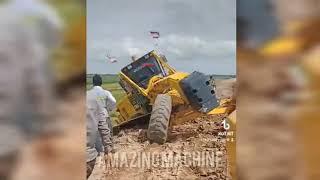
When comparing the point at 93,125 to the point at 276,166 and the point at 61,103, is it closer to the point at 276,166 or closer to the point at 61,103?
the point at 61,103

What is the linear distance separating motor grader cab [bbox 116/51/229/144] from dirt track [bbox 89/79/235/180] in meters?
0.03

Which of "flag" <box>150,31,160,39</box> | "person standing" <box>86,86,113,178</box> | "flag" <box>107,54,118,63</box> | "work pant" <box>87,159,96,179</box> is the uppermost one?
"flag" <box>150,31,160,39</box>

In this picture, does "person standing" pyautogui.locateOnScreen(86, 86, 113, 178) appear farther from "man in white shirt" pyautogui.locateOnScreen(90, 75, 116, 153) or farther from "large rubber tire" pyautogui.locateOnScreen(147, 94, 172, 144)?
"large rubber tire" pyautogui.locateOnScreen(147, 94, 172, 144)

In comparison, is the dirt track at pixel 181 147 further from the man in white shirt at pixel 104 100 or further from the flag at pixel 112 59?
the flag at pixel 112 59

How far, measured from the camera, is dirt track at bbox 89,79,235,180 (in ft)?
7.57

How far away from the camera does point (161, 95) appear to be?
2.32 meters

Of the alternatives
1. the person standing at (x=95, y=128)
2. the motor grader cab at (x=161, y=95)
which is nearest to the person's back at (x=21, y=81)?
the person standing at (x=95, y=128)

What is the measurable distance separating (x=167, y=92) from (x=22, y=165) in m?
0.67

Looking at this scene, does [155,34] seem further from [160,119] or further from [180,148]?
[180,148]

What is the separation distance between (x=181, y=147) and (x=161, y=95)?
0.23m

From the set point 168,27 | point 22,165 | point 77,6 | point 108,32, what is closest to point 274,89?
point 168,27

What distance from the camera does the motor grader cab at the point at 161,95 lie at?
7.53ft

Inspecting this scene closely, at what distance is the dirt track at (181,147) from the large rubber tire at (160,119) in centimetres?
3

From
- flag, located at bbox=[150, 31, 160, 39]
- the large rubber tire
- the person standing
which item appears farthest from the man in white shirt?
flag, located at bbox=[150, 31, 160, 39]
